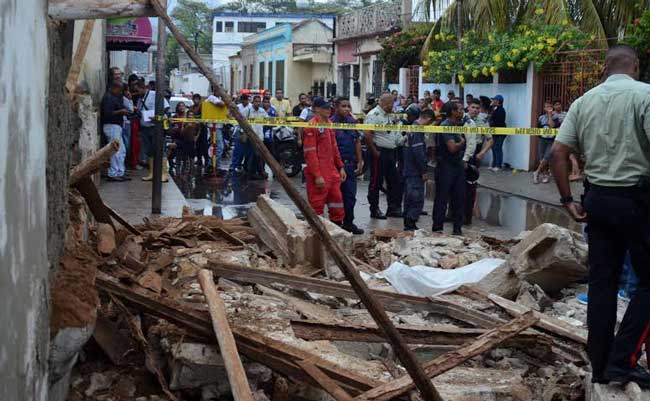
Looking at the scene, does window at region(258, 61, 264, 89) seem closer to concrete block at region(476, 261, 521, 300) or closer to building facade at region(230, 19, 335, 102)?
building facade at region(230, 19, 335, 102)

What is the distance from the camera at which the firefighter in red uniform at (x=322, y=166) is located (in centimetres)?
1039

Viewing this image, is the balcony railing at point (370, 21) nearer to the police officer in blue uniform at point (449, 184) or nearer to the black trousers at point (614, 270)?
the police officer in blue uniform at point (449, 184)

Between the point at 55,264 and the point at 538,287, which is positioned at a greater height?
the point at 55,264

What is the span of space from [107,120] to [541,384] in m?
11.6

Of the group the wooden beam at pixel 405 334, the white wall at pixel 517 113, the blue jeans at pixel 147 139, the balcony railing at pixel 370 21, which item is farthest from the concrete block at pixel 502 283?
the balcony railing at pixel 370 21

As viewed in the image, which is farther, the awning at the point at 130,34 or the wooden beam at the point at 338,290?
the awning at the point at 130,34

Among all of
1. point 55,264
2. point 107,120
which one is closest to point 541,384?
point 55,264

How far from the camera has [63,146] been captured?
5.09 meters

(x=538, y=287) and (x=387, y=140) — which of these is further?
(x=387, y=140)

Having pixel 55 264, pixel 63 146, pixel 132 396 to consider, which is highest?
pixel 63 146

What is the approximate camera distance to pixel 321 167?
1052 centimetres

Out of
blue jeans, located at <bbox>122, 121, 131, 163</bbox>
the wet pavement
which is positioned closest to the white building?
blue jeans, located at <bbox>122, 121, 131, 163</bbox>

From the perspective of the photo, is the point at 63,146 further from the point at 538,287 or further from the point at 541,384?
the point at 538,287

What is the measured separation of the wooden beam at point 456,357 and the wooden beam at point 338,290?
2.76ft
